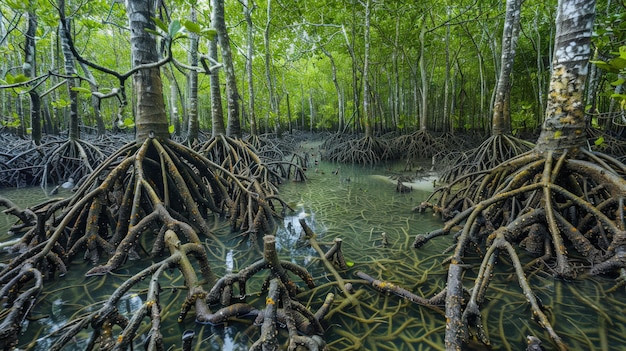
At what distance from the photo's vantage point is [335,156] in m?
10.6

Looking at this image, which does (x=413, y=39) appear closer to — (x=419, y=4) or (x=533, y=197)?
(x=419, y=4)

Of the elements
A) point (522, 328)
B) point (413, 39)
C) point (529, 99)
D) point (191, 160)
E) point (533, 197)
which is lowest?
point (522, 328)

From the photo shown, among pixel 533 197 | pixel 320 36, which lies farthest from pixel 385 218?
pixel 320 36

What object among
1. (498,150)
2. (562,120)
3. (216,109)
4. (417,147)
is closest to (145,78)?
(216,109)

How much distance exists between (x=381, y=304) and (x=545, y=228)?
179cm

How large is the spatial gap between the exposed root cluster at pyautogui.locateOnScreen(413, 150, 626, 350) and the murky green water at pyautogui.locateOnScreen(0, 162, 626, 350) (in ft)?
0.60

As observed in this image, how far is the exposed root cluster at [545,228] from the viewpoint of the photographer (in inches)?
66.6

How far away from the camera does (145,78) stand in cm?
327

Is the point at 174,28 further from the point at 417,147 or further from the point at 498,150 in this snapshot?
the point at 417,147

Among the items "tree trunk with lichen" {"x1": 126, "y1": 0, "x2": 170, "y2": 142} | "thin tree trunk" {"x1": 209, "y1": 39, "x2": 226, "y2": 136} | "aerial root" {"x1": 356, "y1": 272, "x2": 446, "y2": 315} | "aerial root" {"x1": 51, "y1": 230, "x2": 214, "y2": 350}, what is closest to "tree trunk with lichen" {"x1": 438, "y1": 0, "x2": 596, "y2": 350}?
"aerial root" {"x1": 356, "y1": 272, "x2": 446, "y2": 315}

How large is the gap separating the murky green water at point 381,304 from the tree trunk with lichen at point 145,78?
157 cm

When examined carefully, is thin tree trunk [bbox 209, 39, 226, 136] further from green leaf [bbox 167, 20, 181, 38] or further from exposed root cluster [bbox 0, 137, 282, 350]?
green leaf [bbox 167, 20, 181, 38]

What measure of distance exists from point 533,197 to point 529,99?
2135 centimetres

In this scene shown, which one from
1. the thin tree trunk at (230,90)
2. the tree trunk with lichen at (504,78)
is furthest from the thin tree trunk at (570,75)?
the thin tree trunk at (230,90)
